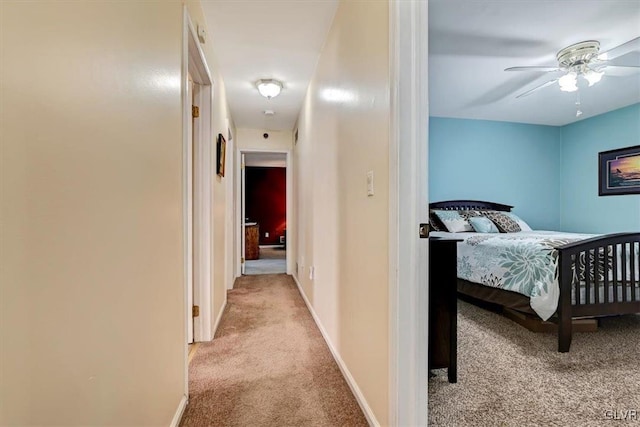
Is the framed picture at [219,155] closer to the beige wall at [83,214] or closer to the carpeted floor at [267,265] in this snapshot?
the beige wall at [83,214]

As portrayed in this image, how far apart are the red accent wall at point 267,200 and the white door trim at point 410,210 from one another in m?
7.97

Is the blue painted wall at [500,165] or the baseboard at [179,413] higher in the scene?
the blue painted wall at [500,165]

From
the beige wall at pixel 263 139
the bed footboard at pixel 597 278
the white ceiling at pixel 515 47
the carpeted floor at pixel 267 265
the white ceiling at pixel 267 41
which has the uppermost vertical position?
the white ceiling at pixel 515 47

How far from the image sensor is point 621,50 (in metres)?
2.49

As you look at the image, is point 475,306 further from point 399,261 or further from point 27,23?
point 27,23

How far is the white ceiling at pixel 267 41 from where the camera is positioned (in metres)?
2.08

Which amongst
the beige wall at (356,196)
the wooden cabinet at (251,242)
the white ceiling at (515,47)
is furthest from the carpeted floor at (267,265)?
the white ceiling at (515,47)

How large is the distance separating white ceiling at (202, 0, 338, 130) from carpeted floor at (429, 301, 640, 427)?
2459 mm

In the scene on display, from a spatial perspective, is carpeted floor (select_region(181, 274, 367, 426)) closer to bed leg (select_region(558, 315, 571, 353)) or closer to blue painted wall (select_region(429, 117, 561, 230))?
bed leg (select_region(558, 315, 571, 353))

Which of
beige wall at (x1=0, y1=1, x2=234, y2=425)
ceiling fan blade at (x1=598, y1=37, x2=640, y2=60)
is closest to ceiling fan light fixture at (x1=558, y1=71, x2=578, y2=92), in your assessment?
ceiling fan blade at (x1=598, y1=37, x2=640, y2=60)

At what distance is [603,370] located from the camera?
1902 mm

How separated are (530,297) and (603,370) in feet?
1.88

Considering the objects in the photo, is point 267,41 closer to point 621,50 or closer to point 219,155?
point 219,155

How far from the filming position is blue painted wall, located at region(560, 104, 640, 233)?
13.8 feet
